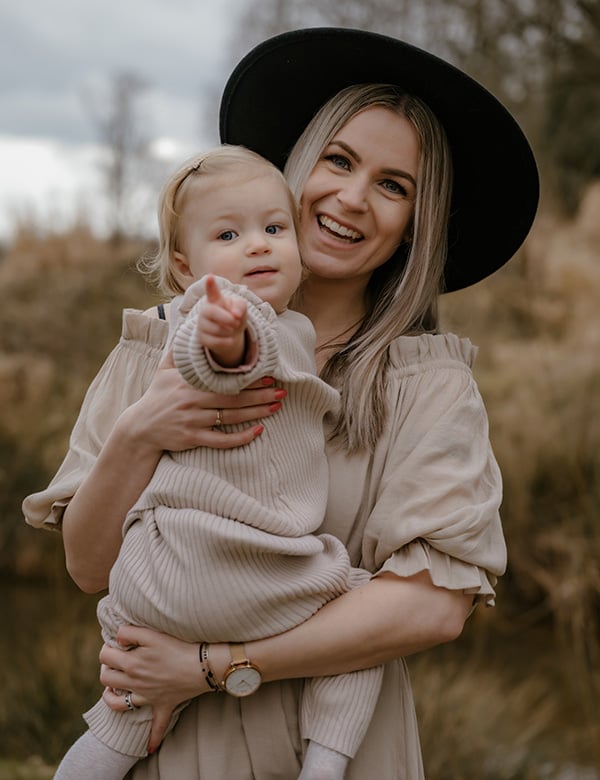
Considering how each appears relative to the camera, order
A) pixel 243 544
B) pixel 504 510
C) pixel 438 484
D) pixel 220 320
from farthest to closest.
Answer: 1. pixel 504 510
2. pixel 438 484
3. pixel 243 544
4. pixel 220 320

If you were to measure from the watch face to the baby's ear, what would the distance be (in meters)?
0.72

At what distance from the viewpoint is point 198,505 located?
5.42 feet

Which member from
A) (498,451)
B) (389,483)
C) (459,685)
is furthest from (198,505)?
(498,451)

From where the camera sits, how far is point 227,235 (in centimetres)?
186

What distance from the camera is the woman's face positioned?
206cm

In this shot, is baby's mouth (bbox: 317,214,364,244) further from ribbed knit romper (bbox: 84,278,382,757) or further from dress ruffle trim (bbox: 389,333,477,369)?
ribbed knit romper (bbox: 84,278,382,757)

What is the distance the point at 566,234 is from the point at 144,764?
8.62 m

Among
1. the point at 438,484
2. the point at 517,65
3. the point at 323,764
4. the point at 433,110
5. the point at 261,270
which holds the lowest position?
the point at 517,65

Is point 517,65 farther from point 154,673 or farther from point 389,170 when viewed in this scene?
point 154,673

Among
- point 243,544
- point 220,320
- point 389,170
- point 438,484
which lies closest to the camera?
point 220,320

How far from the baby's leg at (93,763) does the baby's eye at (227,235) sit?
903 mm

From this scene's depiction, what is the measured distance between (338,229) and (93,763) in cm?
111

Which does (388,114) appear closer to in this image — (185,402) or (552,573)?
(185,402)

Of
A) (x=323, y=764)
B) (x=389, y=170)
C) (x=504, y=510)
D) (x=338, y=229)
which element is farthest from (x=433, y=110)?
(x=504, y=510)
